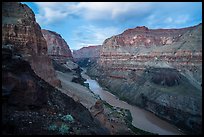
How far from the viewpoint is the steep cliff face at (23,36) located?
17328mm

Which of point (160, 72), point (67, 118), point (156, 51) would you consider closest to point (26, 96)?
point (67, 118)

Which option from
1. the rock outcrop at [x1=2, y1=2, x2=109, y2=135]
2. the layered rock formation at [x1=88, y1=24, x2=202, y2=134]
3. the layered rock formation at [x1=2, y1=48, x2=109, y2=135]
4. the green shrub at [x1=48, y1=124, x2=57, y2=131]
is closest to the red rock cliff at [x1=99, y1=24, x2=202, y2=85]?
the layered rock formation at [x1=88, y1=24, x2=202, y2=134]

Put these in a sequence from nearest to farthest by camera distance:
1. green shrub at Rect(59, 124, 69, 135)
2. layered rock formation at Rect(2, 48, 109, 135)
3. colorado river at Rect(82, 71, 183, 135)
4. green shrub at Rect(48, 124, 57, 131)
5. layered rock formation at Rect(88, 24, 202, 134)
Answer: layered rock formation at Rect(2, 48, 109, 135), green shrub at Rect(48, 124, 57, 131), green shrub at Rect(59, 124, 69, 135), colorado river at Rect(82, 71, 183, 135), layered rock formation at Rect(88, 24, 202, 134)

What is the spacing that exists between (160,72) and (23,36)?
34816 millimetres

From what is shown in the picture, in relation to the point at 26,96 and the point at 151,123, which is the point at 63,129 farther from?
the point at 151,123

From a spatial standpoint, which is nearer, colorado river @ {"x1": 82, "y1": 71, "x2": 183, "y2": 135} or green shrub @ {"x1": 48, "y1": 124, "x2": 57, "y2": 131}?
green shrub @ {"x1": 48, "y1": 124, "x2": 57, "y2": 131}

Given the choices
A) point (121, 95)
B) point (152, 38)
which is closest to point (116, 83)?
point (121, 95)

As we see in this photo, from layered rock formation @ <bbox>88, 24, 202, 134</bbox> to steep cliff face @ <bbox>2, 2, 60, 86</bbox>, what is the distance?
19268 mm

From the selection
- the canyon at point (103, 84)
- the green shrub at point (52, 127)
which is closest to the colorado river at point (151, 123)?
the canyon at point (103, 84)

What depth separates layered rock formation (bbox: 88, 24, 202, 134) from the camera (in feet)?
106

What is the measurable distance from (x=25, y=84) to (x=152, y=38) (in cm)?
7093

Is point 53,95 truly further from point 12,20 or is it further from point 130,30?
point 130,30

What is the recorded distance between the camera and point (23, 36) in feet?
60.5

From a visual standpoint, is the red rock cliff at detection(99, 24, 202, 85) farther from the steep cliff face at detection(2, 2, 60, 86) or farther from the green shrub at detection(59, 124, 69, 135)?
the green shrub at detection(59, 124, 69, 135)
